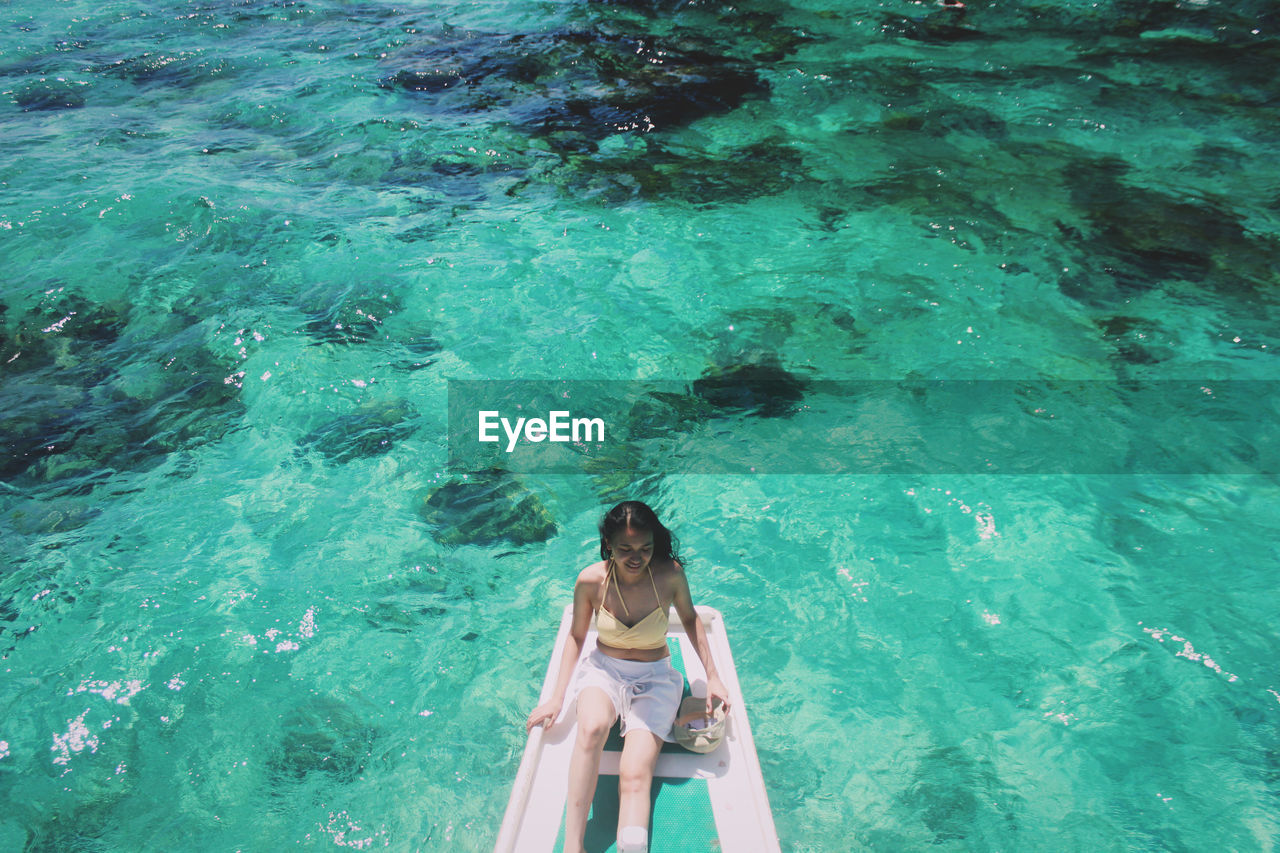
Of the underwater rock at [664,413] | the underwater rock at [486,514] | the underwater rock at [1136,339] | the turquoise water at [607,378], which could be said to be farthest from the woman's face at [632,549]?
the underwater rock at [1136,339]

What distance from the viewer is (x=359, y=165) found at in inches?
449

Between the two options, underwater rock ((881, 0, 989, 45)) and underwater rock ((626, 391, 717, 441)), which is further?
underwater rock ((881, 0, 989, 45))

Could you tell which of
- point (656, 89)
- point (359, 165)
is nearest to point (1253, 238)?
point (656, 89)

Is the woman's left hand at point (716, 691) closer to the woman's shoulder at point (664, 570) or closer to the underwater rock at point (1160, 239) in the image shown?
the woman's shoulder at point (664, 570)

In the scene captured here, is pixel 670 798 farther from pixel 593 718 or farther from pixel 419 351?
pixel 419 351

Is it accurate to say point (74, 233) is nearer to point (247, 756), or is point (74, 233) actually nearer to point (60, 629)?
point (60, 629)

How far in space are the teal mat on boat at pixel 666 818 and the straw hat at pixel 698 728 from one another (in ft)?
0.60

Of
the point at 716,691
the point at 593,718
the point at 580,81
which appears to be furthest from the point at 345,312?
the point at 580,81

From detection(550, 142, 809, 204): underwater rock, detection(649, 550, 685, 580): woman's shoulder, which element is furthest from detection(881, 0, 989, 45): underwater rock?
detection(649, 550, 685, 580): woman's shoulder

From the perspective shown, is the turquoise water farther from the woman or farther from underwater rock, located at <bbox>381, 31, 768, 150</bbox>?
the woman

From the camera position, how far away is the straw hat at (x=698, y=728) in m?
3.88

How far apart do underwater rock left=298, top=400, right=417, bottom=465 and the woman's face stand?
3714mm

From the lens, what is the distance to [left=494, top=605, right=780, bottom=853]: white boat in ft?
11.3

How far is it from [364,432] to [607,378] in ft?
7.87
